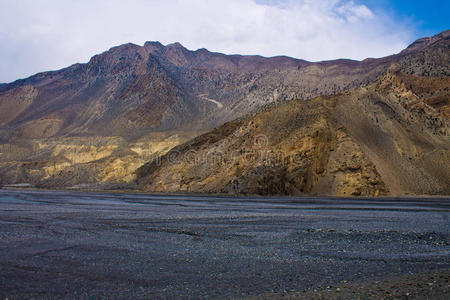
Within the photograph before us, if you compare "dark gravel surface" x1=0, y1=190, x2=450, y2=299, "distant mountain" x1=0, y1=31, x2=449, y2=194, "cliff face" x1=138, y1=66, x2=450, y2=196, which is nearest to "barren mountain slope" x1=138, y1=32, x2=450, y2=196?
"cliff face" x1=138, y1=66, x2=450, y2=196

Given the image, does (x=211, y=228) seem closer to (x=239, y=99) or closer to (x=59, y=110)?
(x=239, y=99)

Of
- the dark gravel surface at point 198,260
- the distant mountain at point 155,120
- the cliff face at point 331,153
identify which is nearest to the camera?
the dark gravel surface at point 198,260

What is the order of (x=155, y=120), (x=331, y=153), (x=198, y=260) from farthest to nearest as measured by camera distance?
(x=155, y=120)
(x=331, y=153)
(x=198, y=260)

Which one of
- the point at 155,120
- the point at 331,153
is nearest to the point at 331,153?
the point at 331,153

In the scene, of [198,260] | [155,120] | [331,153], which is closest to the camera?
[198,260]

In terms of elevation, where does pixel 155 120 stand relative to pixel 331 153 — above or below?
above

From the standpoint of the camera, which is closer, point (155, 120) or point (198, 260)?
point (198, 260)

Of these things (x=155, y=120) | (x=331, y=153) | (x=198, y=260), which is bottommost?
(x=198, y=260)

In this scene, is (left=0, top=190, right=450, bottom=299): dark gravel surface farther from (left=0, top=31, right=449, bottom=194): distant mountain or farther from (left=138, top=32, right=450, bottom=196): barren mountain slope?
(left=0, top=31, right=449, bottom=194): distant mountain

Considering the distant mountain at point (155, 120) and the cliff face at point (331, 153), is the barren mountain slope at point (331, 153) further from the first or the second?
the distant mountain at point (155, 120)

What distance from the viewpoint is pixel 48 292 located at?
6.24 metres

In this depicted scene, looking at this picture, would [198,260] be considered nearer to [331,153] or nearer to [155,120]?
[331,153]

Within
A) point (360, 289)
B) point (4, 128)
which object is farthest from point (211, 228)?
point (4, 128)

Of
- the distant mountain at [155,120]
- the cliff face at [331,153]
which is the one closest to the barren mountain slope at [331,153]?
the cliff face at [331,153]
